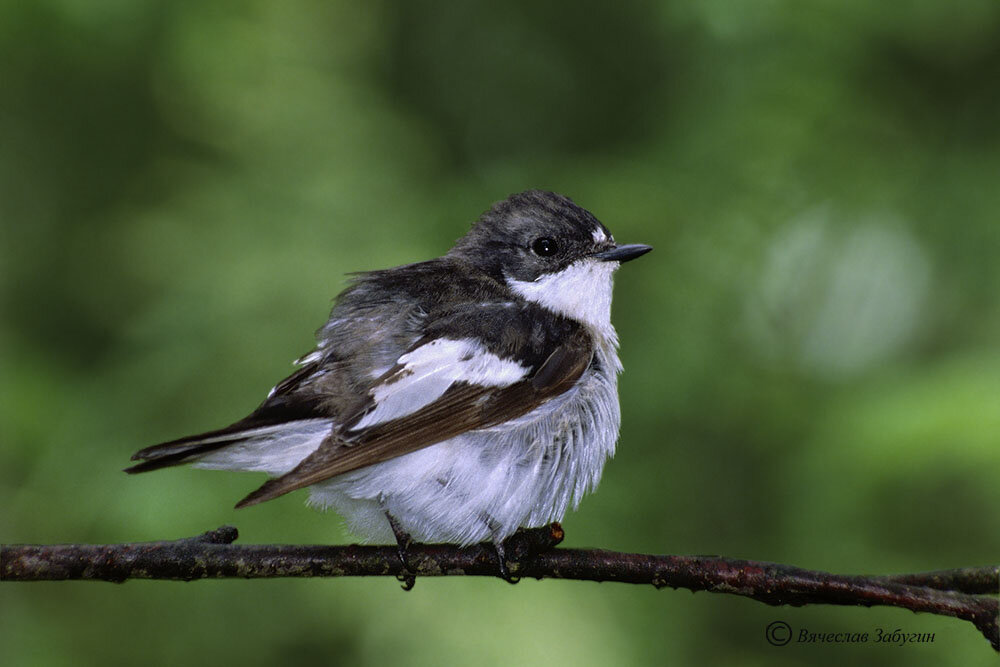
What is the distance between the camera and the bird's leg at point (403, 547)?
2.16 m

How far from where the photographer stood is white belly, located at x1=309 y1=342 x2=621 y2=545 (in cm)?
234

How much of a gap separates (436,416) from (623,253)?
85 cm

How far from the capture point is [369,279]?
2.66m

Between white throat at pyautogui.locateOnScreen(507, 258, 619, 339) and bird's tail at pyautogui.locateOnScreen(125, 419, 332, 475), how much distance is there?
844mm

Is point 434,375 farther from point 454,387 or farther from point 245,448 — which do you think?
point 245,448

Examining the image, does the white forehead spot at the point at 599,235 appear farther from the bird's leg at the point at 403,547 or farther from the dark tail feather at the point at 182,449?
the dark tail feather at the point at 182,449

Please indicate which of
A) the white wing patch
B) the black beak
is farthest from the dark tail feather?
the black beak

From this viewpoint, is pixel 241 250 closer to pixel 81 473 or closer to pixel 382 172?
pixel 382 172

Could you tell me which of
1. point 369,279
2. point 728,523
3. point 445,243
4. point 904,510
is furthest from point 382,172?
point 904,510

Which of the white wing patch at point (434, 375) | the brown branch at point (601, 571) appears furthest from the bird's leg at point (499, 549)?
the white wing patch at point (434, 375)

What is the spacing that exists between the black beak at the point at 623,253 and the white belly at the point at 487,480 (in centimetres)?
45

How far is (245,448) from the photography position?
84.4 inches

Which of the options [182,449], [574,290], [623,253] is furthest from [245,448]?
[623,253]

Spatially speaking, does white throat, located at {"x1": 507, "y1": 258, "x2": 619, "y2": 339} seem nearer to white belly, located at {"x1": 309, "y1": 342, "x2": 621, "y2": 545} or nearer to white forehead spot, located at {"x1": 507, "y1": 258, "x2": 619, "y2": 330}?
white forehead spot, located at {"x1": 507, "y1": 258, "x2": 619, "y2": 330}
